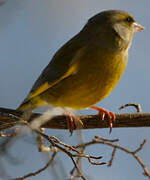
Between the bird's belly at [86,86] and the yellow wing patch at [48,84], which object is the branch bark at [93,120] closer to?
the bird's belly at [86,86]

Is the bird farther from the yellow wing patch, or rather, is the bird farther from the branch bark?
Result: the branch bark

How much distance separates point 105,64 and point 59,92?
60 cm

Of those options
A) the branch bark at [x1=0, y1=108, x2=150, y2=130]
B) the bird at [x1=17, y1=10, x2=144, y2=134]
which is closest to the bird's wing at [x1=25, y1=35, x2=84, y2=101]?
the bird at [x1=17, y1=10, x2=144, y2=134]

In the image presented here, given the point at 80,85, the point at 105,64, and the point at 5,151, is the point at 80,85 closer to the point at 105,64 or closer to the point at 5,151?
the point at 105,64

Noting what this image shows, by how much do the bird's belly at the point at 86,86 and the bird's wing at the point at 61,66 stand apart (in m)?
0.08

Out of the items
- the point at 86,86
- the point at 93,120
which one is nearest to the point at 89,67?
the point at 86,86

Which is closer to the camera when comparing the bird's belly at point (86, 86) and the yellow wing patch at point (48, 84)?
the bird's belly at point (86, 86)

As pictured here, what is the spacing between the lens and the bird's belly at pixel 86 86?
12.0ft

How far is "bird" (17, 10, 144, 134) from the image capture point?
3.69 m

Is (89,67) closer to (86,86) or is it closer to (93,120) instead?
(86,86)

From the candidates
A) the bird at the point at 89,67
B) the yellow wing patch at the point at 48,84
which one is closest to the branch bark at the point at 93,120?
the bird at the point at 89,67

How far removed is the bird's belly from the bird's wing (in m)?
0.08

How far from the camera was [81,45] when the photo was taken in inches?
156

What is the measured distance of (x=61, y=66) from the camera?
402 centimetres
